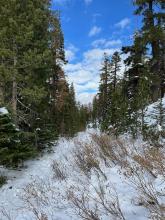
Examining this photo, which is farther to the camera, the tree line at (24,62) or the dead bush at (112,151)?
the tree line at (24,62)

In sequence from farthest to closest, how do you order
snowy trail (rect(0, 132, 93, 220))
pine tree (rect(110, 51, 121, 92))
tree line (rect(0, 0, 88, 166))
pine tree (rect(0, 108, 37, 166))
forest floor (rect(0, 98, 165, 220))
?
pine tree (rect(110, 51, 121, 92)), tree line (rect(0, 0, 88, 166)), pine tree (rect(0, 108, 37, 166)), snowy trail (rect(0, 132, 93, 220)), forest floor (rect(0, 98, 165, 220))

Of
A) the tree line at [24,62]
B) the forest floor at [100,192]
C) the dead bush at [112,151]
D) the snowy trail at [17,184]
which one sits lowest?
the snowy trail at [17,184]

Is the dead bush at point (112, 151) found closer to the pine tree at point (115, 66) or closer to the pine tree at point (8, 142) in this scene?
the pine tree at point (8, 142)

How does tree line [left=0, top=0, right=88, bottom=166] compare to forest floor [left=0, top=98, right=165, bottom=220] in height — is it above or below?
above

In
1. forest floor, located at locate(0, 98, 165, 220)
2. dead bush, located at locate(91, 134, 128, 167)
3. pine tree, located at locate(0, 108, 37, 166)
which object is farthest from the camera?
pine tree, located at locate(0, 108, 37, 166)

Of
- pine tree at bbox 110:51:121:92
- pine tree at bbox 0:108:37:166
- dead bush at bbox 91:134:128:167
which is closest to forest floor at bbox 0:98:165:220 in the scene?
dead bush at bbox 91:134:128:167

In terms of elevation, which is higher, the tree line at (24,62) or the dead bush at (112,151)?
the tree line at (24,62)

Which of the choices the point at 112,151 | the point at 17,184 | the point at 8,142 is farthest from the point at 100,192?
the point at 8,142

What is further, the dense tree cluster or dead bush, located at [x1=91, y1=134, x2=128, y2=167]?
the dense tree cluster

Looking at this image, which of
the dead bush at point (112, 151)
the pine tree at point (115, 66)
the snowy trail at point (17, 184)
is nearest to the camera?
the snowy trail at point (17, 184)

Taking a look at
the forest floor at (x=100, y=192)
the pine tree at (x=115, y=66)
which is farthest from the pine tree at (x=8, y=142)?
the pine tree at (x=115, y=66)

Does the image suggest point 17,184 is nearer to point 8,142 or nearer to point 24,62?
point 8,142

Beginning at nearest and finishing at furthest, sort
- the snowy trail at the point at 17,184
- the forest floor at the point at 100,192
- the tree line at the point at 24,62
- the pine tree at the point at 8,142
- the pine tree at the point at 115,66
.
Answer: the forest floor at the point at 100,192 → the snowy trail at the point at 17,184 → the pine tree at the point at 8,142 → the tree line at the point at 24,62 → the pine tree at the point at 115,66

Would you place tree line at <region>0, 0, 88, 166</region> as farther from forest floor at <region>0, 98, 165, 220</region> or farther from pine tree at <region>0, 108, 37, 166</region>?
forest floor at <region>0, 98, 165, 220</region>
